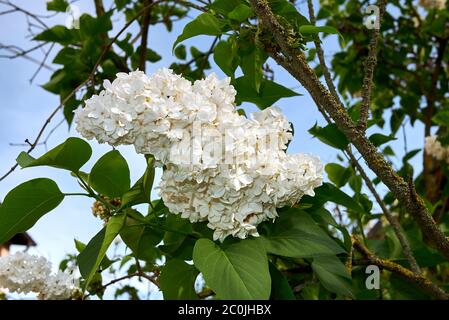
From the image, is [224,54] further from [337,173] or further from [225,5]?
[337,173]

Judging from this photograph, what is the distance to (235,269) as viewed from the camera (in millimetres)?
782

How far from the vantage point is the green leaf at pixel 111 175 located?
961mm

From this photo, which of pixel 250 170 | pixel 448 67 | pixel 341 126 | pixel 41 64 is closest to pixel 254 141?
pixel 250 170

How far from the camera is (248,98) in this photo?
102 cm

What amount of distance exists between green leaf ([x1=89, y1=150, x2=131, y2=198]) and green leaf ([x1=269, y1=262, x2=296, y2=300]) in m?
0.29

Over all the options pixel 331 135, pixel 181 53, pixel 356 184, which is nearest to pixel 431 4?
pixel 181 53

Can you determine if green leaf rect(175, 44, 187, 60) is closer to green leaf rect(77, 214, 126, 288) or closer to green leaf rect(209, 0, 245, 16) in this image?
green leaf rect(209, 0, 245, 16)

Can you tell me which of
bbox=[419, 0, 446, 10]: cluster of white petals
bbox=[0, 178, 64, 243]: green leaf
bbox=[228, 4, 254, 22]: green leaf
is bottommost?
bbox=[0, 178, 64, 243]: green leaf

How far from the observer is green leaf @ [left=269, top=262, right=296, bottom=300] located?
888mm

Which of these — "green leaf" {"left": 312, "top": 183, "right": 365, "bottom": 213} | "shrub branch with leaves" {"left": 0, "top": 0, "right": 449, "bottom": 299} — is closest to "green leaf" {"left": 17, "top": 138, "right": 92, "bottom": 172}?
"shrub branch with leaves" {"left": 0, "top": 0, "right": 449, "bottom": 299}

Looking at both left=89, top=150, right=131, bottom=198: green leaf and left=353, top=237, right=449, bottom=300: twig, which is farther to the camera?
left=353, top=237, right=449, bottom=300: twig

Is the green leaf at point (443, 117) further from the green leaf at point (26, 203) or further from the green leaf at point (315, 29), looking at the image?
the green leaf at point (26, 203)

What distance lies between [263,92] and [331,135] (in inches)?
7.3

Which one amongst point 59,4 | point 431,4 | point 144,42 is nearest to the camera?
point 144,42
